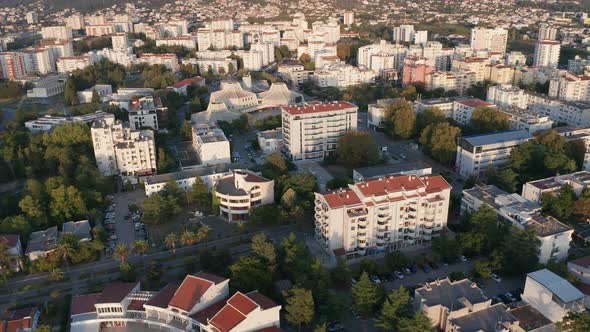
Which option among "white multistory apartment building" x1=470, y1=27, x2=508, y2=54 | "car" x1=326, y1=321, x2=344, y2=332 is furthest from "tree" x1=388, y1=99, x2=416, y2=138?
"white multistory apartment building" x1=470, y1=27, x2=508, y2=54

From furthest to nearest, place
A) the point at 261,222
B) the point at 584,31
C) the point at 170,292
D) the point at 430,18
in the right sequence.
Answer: the point at 430,18 → the point at 584,31 → the point at 261,222 → the point at 170,292

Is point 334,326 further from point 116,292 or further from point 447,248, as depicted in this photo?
point 116,292

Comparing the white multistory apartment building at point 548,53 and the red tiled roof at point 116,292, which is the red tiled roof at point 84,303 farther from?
the white multistory apartment building at point 548,53

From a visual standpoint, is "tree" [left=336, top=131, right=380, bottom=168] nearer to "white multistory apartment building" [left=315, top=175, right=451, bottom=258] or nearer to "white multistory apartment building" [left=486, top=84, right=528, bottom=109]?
"white multistory apartment building" [left=315, top=175, right=451, bottom=258]

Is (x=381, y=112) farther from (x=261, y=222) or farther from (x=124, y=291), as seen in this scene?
(x=124, y=291)

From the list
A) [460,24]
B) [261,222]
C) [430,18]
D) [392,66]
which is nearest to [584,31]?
[460,24]

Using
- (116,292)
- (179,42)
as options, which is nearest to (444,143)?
(116,292)
